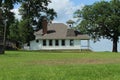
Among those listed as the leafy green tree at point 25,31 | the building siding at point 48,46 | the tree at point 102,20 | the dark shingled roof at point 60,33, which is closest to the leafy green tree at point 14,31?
the leafy green tree at point 25,31

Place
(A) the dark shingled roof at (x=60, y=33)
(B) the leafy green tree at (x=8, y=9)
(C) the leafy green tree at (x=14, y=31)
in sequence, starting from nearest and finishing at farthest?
(B) the leafy green tree at (x=8, y=9) < (A) the dark shingled roof at (x=60, y=33) < (C) the leafy green tree at (x=14, y=31)

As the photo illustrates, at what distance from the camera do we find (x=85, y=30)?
305ft

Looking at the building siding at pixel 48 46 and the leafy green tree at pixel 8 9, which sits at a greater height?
the leafy green tree at pixel 8 9

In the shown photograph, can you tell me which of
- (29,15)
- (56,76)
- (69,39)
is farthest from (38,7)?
(56,76)

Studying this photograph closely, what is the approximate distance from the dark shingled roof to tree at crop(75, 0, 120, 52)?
1.76 metres

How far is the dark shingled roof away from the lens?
9369cm

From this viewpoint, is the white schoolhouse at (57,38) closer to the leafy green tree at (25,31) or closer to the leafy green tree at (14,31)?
the leafy green tree at (25,31)

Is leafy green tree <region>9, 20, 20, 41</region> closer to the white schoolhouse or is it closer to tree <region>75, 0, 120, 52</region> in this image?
the white schoolhouse

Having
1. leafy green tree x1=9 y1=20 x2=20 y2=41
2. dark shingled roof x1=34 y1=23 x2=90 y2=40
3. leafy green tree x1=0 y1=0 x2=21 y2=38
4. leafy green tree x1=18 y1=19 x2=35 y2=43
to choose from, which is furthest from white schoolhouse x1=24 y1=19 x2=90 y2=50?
leafy green tree x1=0 y1=0 x2=21 y2=38

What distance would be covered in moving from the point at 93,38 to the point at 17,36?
16.3 meters

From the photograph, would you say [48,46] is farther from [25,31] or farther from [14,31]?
[14,31]

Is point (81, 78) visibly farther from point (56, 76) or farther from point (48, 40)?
point (48, 40)

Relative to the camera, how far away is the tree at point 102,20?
90125 millimetres

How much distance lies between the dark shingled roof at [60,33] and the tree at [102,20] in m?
1.76
